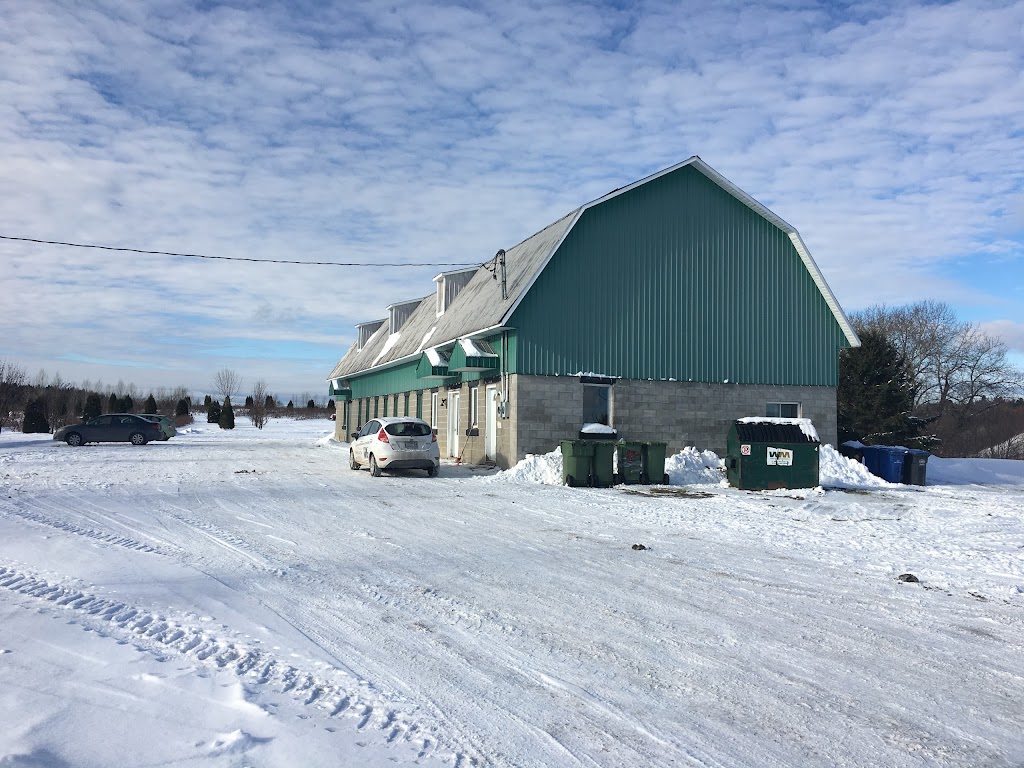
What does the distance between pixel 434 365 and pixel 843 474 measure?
1196cm

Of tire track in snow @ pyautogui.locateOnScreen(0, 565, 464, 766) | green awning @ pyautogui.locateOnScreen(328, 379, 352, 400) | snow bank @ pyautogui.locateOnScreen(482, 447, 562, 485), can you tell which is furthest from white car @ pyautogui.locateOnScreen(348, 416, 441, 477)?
green awning @ pyautogui.locateOnScreen(328, 379, 352, 400)

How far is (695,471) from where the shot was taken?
67.8 feet

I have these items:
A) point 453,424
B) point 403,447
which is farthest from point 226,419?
point 403,447

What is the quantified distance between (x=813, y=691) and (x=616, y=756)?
1.72 metres

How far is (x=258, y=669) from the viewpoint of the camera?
16.6 feet

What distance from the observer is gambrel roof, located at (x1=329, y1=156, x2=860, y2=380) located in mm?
21203

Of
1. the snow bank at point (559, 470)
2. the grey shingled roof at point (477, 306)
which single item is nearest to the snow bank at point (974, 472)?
the snow bank at point (559, 470)

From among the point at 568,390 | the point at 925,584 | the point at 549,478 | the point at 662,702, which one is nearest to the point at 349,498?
the point at 549,478

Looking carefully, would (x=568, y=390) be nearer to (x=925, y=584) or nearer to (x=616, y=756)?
(x=925, y=584)

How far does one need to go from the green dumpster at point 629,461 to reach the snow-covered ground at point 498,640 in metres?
6.42

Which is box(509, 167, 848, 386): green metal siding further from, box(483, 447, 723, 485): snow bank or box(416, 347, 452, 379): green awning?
box(416, 347, 452, 379): green awning

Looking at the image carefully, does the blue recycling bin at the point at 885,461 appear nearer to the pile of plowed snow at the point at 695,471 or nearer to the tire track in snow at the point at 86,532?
the pile of plowed snow at the point at 695,471

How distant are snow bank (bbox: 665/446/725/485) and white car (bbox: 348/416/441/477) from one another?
602 centimetres

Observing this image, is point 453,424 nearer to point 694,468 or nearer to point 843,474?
point 694,468
